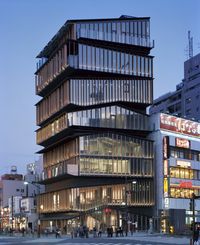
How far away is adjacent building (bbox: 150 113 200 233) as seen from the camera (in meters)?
121

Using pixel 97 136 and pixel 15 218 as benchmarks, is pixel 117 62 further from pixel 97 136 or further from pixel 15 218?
pixel 15 218

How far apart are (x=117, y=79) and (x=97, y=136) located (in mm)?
15402

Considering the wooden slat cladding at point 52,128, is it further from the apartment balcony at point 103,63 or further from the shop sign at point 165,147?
the shop sign at point 165,147

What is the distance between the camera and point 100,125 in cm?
12344

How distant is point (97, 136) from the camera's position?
394 ft

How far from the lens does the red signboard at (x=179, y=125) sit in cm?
12531

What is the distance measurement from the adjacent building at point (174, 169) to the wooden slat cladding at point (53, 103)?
19.4m

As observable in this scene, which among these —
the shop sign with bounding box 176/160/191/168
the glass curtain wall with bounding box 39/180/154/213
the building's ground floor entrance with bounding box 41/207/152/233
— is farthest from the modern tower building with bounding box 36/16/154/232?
the shop sign with bounding box 176/160/191/168

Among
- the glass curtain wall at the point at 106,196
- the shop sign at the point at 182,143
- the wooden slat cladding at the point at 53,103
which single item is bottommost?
the glass curtain wall at the point at 106,196

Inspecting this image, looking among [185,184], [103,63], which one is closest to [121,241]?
[185,184]

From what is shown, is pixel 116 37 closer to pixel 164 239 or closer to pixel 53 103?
pixel 53 103

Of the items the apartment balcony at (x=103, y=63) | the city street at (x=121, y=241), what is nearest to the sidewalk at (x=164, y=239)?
the city street at (x=121, y=241)

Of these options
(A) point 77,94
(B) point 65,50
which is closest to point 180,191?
(A) point 77,94

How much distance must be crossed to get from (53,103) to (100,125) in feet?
57.7
